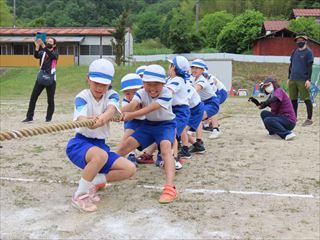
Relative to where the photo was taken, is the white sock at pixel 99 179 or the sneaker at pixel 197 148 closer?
the white sock at pixel 99 179

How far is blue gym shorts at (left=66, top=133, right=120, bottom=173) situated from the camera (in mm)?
3992

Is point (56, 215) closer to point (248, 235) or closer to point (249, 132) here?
point (248, 235)

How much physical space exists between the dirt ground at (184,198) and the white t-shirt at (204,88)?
0.90 metres

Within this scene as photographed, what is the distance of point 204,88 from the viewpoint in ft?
23.2

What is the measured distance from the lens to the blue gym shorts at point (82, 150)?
3.99m

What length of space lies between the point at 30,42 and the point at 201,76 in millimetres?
38565

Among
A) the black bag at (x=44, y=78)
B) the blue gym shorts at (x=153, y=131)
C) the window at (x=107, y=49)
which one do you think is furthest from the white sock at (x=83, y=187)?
the window at (x=107, y=49)

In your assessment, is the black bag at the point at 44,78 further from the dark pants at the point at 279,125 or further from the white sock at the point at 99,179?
the white sock at the point at 99,179

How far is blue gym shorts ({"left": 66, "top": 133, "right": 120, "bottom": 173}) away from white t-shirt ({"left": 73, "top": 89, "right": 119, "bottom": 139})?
0.17 feet

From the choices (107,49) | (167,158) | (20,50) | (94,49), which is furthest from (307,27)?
(167,158)

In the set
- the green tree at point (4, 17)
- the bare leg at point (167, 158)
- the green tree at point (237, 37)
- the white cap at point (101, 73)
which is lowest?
the bare leg at point (167, 158)

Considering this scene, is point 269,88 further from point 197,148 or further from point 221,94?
point 197,148

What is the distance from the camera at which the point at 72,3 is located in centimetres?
8650

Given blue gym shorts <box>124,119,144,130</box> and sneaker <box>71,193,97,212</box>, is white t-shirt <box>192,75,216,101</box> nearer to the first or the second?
blue gym shorts <box>124,119,144,130</box>
